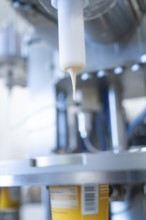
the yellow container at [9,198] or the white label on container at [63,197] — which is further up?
the white label on container at [63,197]

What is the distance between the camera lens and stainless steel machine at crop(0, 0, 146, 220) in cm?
33

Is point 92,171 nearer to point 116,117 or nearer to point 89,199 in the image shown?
point 89,199

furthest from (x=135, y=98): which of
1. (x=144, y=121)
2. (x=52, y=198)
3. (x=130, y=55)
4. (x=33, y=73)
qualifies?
(x=52, y=198)

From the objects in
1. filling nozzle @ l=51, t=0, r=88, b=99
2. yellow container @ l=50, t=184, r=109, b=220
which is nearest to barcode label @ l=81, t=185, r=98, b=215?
yellow container @ l=50, t=184, r=109, b=220

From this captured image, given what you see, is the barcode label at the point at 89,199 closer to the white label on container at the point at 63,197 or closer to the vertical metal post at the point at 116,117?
the white label on container at the point at 63,197

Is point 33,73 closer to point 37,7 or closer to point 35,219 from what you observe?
point 37,7

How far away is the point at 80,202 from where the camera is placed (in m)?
0.36

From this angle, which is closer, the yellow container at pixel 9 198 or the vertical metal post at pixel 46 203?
the vertical metal post at pixel 46 203

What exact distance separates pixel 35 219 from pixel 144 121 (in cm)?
43

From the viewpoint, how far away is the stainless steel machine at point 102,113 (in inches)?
12.9

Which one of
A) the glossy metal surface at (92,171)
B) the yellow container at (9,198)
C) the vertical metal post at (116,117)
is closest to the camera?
the glossy metal surface at (92,171)

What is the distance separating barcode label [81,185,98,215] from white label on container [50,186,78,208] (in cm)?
1

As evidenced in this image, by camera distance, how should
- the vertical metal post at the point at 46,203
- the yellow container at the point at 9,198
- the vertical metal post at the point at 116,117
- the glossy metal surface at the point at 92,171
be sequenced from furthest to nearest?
the vertical metal post at the point at 116,117, the yellow container at the point at 9,198, the vertical metal post at the point at 46,203, the glossy metal surface at the point at 92,171

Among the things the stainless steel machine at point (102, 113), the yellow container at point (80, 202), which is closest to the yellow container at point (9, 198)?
the stainless steel machine at point (102, 113)
